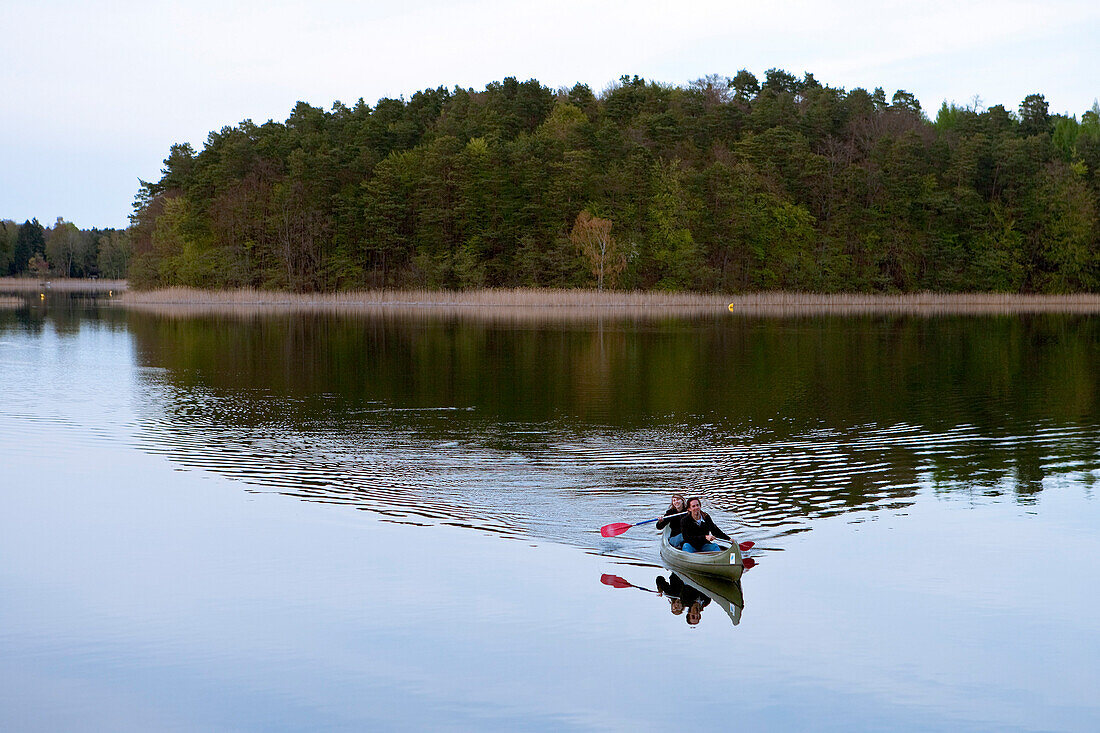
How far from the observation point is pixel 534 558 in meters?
11.1

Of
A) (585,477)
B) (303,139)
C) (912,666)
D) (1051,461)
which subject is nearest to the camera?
(912,666)

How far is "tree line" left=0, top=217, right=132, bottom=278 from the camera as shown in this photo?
152m

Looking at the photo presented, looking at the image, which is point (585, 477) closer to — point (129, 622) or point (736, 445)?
point (736, 445)

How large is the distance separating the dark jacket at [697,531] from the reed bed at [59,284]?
133021mm

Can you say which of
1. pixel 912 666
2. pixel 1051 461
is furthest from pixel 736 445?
pixel 912 666

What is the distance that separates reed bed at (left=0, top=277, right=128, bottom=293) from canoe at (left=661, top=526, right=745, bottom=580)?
13305cm

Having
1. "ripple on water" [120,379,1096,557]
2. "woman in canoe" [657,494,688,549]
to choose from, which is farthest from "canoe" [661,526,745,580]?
"ripple on water" [120,379,1096,557]

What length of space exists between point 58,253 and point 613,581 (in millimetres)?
168759

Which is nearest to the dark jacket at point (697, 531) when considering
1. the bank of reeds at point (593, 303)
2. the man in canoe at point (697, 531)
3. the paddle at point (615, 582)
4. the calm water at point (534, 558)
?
the man in canoe at point (697, 531)

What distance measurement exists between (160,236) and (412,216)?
71.4 ft

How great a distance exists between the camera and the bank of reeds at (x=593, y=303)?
6775 cm

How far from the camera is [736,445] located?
17.7 meters

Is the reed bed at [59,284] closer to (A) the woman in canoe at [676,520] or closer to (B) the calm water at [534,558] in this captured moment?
(B) the calm water at [534,558]

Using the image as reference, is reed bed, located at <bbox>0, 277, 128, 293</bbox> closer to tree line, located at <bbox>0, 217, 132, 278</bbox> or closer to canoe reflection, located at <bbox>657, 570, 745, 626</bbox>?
tree line, located at <bbox>0, 217, 132, 278</bbox>
